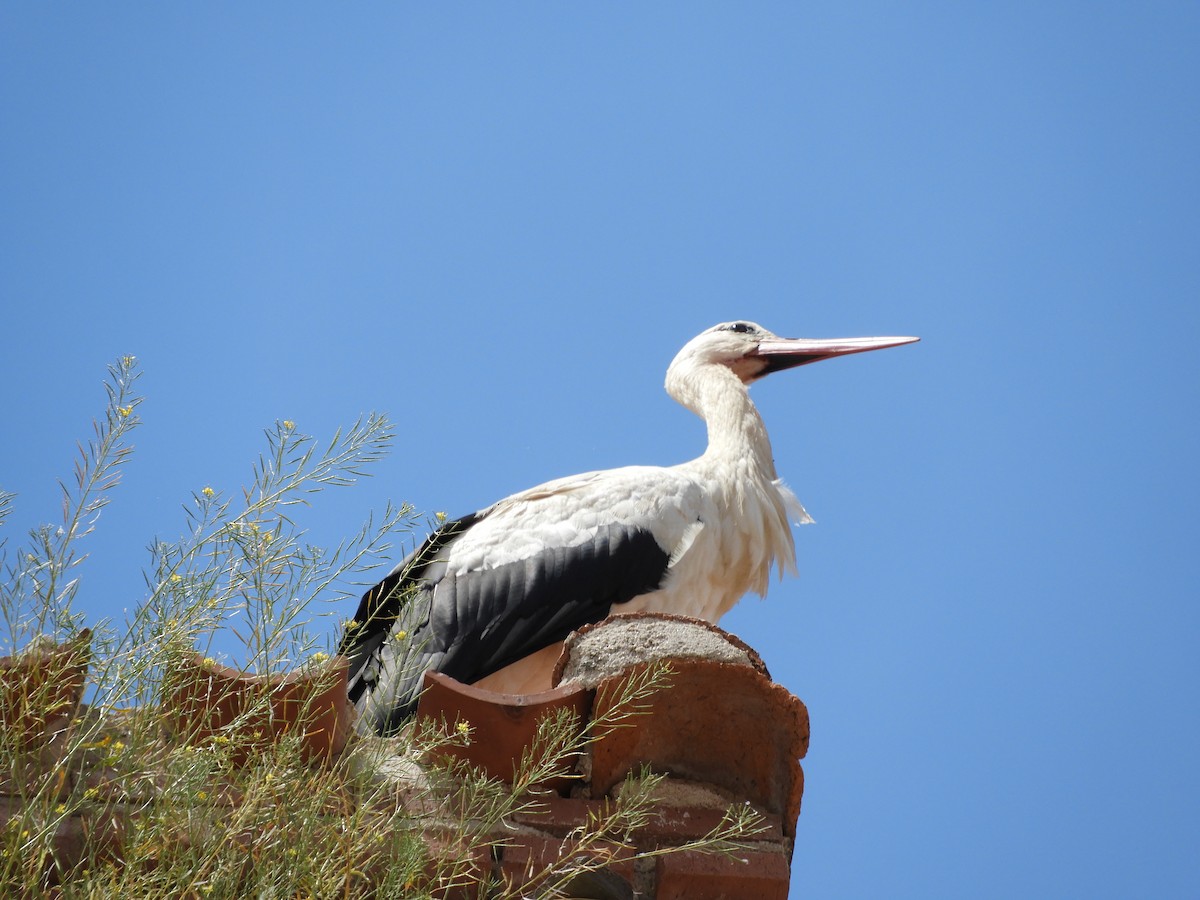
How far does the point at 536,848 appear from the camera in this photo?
2.89 meters

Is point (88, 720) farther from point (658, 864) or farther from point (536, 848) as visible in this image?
point (658, 864)

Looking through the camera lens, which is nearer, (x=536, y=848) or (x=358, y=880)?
(x=358, y=880)

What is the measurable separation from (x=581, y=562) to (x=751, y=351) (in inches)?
109

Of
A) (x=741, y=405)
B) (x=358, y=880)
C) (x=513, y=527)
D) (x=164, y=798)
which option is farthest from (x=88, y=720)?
(x=741, y=405)

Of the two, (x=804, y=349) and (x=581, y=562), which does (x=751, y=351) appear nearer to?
(x=804, y=349)

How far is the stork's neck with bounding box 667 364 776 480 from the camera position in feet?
24.8

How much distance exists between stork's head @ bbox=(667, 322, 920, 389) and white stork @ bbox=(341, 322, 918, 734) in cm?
103

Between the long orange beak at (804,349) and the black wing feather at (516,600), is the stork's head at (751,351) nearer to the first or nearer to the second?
the long orange beak at (804,349)

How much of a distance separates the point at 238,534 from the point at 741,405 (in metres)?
5.13

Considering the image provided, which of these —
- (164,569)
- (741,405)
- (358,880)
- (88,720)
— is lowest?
(358,880)

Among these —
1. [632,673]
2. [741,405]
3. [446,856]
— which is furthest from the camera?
[741,405]

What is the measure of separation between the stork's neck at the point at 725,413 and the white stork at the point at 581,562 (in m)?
0.02

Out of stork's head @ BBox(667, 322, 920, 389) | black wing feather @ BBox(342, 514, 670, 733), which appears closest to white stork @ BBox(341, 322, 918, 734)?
black wing feather @ BBox(342, 514, 670, 733)

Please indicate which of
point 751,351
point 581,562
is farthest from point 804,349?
point 581,562
